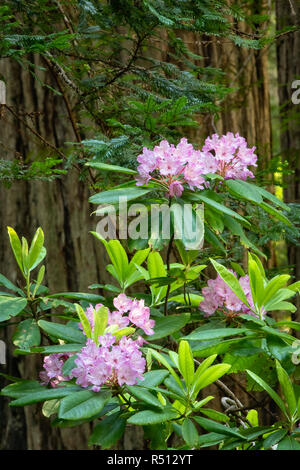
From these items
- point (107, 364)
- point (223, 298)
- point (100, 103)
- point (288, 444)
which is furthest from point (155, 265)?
point (100, 103)

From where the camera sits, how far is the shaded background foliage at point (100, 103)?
1.71 meters

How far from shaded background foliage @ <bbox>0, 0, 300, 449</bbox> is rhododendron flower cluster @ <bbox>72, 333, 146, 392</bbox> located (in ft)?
2.00

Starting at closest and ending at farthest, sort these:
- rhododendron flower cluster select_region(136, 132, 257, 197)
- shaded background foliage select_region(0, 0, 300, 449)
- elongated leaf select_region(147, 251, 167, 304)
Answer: rhododendron flower cluster select_region(136, 132, 257, 197)
elongated leaf select_region(147, 251, 167, 304)
shaded background foliage select_region(0, 0, 300, 449)

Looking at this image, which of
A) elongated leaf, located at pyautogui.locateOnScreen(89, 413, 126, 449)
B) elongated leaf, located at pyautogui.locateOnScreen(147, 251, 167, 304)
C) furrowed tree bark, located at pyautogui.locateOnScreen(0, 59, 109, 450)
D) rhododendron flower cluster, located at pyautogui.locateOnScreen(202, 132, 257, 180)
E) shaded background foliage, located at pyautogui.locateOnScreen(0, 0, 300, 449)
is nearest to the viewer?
elongated leaf, located at pyautogui.locateOnScreen(89, 413, 126, 449)

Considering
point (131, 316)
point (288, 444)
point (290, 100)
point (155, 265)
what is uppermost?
point (290, 100)

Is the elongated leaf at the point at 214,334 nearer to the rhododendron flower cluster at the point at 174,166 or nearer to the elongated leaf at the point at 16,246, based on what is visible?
the rhododendron flower cluster at the point at 174,166

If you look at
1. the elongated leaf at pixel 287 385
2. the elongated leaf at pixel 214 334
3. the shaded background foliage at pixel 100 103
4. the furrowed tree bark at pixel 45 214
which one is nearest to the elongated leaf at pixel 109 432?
the elongated leaf at pixel 214 334

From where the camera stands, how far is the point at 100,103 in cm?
197

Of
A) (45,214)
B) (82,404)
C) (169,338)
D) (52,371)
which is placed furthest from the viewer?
(45,214)

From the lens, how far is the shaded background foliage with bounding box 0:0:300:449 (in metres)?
1.71

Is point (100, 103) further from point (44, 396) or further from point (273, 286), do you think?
point (44, 396)

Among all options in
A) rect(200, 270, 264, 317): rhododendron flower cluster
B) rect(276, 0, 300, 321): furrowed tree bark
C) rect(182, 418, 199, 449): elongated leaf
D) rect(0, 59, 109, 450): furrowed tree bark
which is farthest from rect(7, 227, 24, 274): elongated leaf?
rect(276, 0, 300, 321): furrowed tree bark

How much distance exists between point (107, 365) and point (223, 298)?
41 centimetres

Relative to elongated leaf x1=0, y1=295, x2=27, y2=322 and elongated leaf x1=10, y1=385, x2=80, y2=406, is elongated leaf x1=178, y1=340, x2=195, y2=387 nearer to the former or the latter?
elongated leaf x1=10, y1=385, x2=80, y2=406
